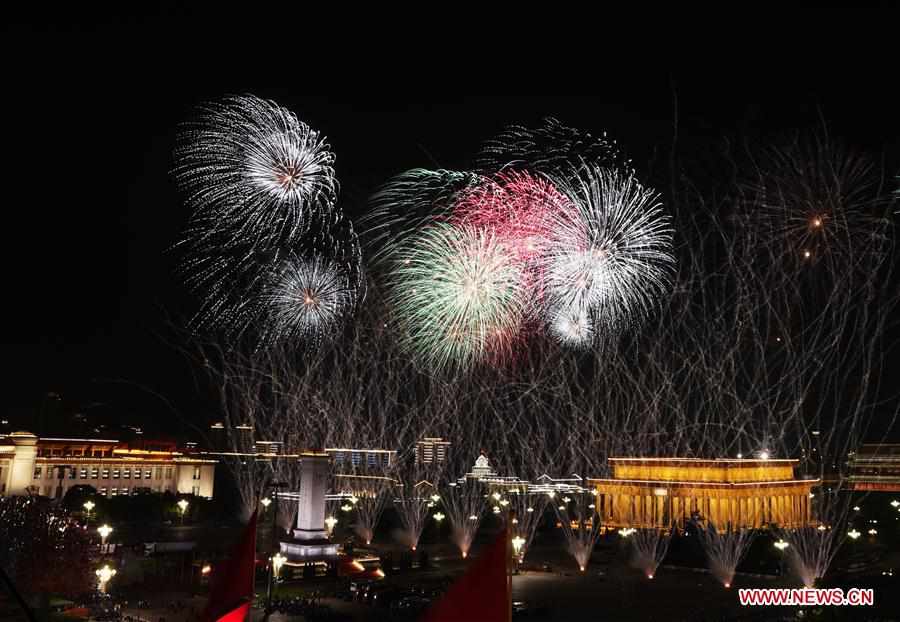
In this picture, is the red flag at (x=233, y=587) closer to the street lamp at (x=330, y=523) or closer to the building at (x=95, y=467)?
the street lamp at (x=330, y=523)

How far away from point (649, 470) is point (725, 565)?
2934cm

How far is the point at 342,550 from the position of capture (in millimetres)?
43375

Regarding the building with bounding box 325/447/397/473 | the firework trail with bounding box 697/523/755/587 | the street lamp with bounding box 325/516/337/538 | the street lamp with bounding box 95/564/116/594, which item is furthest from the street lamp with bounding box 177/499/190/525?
the firework trail with bounding box 697/523/755/587

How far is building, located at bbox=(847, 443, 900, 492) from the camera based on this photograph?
91.6m

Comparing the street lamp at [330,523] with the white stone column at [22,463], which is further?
the white stone column at [22,463]

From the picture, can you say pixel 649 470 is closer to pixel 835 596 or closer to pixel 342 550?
pixel 342 550

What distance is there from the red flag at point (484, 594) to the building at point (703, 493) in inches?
2247

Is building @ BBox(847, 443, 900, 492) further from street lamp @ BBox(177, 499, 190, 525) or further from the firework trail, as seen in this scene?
street lamp @ BBox(177, 499, 190, 525)

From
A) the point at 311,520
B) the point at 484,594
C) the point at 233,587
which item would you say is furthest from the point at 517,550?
the point at 484,594

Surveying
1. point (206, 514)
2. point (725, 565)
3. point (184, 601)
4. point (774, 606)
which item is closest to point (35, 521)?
point (184, 601)

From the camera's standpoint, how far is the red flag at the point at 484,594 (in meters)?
8.49

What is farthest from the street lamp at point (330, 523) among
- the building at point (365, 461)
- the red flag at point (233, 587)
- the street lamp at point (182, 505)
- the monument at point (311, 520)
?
the building at point (365, 461)

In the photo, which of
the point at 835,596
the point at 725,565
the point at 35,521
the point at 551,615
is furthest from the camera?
the point at 725,565

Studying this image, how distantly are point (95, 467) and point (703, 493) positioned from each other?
230 ft
